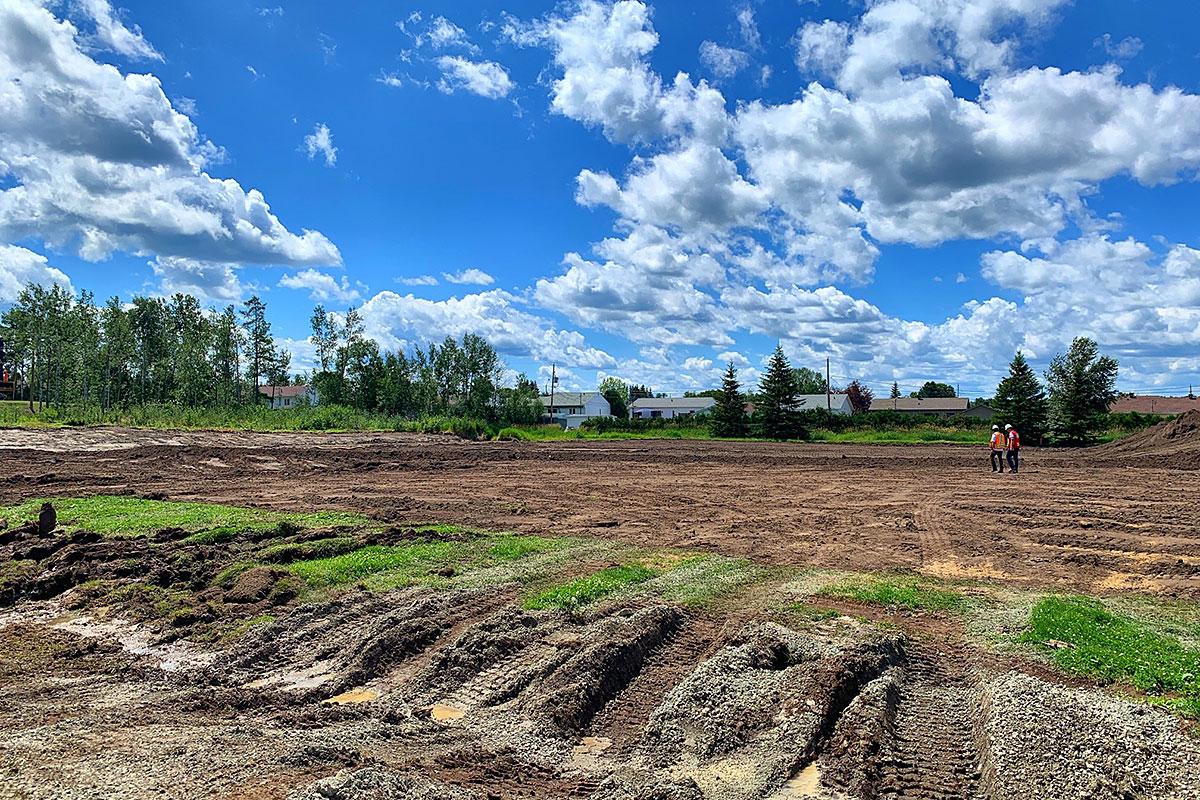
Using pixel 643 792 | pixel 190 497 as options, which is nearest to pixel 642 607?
pixel 643 792

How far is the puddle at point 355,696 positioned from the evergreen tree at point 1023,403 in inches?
1905

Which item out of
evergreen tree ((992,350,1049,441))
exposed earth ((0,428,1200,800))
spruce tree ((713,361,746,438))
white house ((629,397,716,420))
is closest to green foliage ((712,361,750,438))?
spruce tree ((713,361,746,438))

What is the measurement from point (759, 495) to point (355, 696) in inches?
619

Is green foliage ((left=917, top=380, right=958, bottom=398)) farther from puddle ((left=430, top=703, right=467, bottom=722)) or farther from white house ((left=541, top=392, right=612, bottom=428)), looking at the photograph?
puddle ((left=430, top=703, right=467, bottom=722))

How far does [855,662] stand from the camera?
6.30m

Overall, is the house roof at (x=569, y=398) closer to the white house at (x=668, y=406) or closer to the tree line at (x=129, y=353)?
the white house at (x=668, y=406)

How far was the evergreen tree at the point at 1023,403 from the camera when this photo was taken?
45.9m

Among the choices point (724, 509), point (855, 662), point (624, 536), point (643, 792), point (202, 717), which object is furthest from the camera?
point (724, 509)

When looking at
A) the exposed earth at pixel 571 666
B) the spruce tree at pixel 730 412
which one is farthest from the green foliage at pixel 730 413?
the exposed earth at pixel 571 666

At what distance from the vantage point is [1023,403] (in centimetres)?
4619

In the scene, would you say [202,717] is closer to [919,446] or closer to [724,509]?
[724,509]

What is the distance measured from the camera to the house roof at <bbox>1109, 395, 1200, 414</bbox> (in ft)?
313

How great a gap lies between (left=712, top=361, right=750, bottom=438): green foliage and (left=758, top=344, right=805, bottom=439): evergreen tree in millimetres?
2123

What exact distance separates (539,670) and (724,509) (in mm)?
11788
